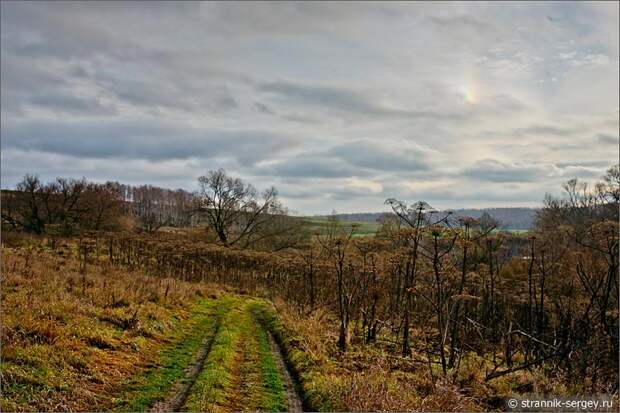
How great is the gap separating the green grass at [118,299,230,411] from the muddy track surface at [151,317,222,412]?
5.4 inches

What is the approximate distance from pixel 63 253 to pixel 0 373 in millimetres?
25749

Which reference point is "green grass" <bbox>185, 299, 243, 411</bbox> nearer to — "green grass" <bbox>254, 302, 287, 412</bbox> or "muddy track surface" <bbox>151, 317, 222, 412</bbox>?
"muddy track surface" <bbox>151, 317, 222, 412</bbox>

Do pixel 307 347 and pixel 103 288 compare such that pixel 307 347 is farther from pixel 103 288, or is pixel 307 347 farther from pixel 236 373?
pixel 103 288

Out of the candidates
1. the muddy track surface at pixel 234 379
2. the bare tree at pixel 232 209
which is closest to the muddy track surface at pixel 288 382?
the muddy track surface at pixel 234 379

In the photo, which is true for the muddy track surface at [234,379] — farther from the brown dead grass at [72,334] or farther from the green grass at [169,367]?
the brown dead grass at [72,334]

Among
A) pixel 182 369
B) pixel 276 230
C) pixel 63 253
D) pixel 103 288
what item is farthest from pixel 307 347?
pixel 276 230

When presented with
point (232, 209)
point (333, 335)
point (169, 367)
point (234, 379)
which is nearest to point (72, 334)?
point (169, 367)

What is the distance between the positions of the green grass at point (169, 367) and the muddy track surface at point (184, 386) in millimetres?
136

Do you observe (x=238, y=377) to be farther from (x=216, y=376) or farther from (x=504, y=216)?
(x=504, y=216)

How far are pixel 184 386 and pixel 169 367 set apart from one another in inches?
68.3

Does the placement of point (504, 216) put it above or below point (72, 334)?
above

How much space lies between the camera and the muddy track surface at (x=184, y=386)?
28.5 feet

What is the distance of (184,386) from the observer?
9.95 m

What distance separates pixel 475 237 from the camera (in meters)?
12.7
